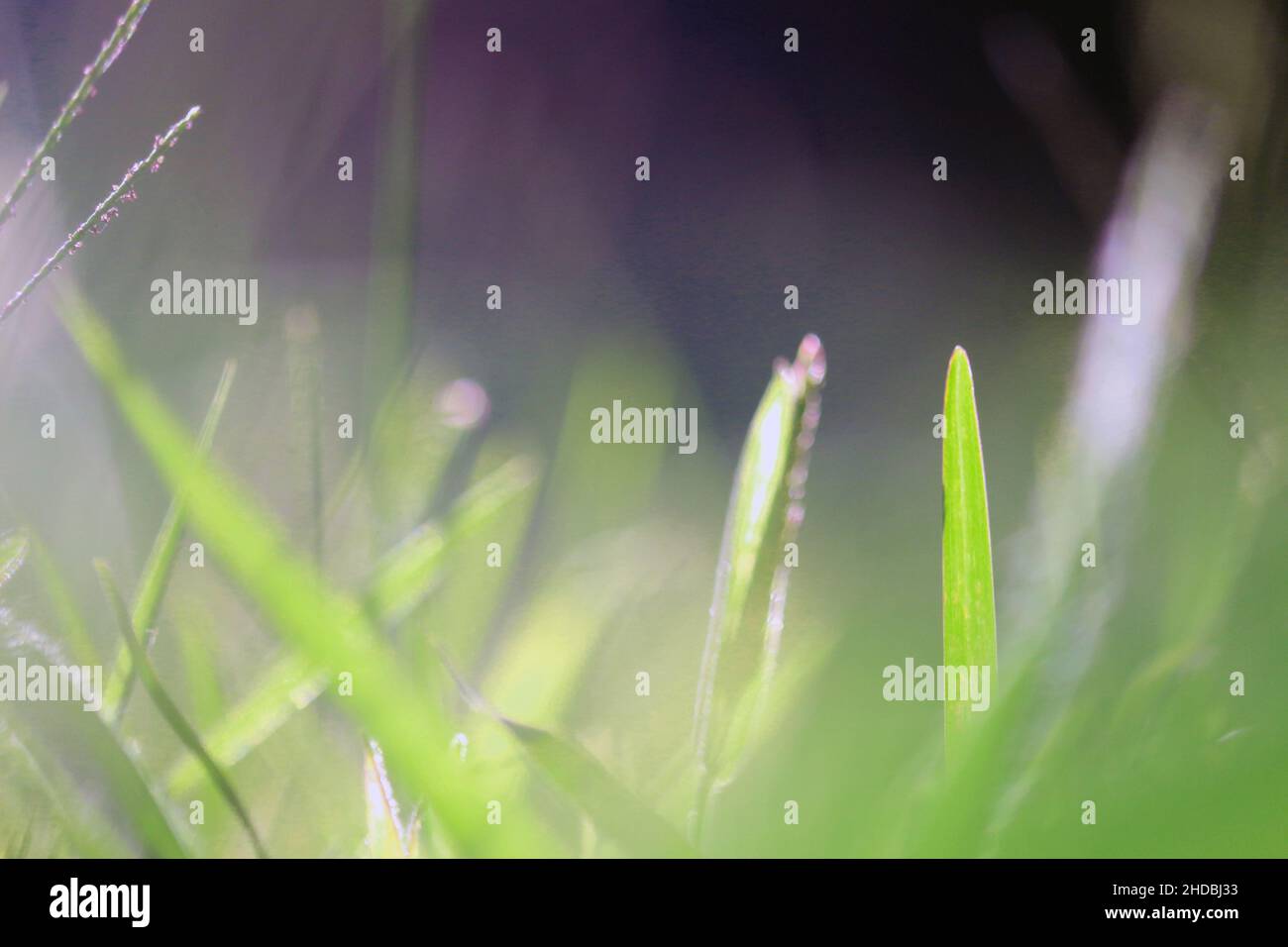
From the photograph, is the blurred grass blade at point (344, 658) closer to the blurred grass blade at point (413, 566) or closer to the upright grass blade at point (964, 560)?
the blurred grass blade at point (413, 566)

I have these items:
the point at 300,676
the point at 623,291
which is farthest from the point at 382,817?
the point at 623,291

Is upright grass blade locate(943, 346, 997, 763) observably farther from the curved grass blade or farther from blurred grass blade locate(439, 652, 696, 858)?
the curved grass blade

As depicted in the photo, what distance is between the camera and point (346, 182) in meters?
0.58

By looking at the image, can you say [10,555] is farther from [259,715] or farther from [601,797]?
[601,797]

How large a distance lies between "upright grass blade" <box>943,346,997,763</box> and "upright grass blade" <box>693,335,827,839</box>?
6 cm

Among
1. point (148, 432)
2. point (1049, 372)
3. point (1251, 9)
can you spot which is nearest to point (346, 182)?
point (148, 432)

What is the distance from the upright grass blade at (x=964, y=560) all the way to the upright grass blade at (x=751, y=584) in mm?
61

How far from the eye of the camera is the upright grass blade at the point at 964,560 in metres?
0.31

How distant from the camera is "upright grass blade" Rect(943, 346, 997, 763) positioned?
1.00 feet

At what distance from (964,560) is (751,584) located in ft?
0.28

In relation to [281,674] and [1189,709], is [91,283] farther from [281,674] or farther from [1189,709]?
[1189,709]

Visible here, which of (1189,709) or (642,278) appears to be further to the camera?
(642,278)
